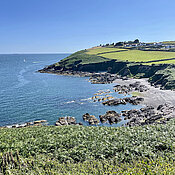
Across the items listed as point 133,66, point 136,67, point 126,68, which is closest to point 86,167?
point 136,67

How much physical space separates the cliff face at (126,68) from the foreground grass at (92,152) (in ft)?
192

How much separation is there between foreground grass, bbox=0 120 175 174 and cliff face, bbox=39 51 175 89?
58519mm

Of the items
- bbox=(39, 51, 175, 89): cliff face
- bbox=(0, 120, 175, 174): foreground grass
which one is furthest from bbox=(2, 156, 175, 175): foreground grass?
bbox=(39, 51, 175, 89): cliff face

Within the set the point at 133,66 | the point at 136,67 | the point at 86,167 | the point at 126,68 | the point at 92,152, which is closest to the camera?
the point at 86,167

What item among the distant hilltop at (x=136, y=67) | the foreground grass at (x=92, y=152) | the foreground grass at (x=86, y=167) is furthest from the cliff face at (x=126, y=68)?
the foreground grass at (x=86, y=167)

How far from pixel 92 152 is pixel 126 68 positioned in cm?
10222

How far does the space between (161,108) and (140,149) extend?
35.5 m

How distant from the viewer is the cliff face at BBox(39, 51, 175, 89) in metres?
88.2

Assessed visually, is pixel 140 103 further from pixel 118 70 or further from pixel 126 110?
pixel 118 70

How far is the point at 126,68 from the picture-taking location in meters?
120

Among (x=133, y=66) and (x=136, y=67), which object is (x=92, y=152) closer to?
(x=136, y=67)

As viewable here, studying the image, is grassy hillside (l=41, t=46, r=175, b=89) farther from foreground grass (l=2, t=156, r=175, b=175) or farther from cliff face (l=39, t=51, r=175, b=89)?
foreground grass (l=2, t=156, r=175, b=175)

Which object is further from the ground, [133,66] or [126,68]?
[133,66]

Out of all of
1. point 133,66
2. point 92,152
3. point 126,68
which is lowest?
point 92,152
